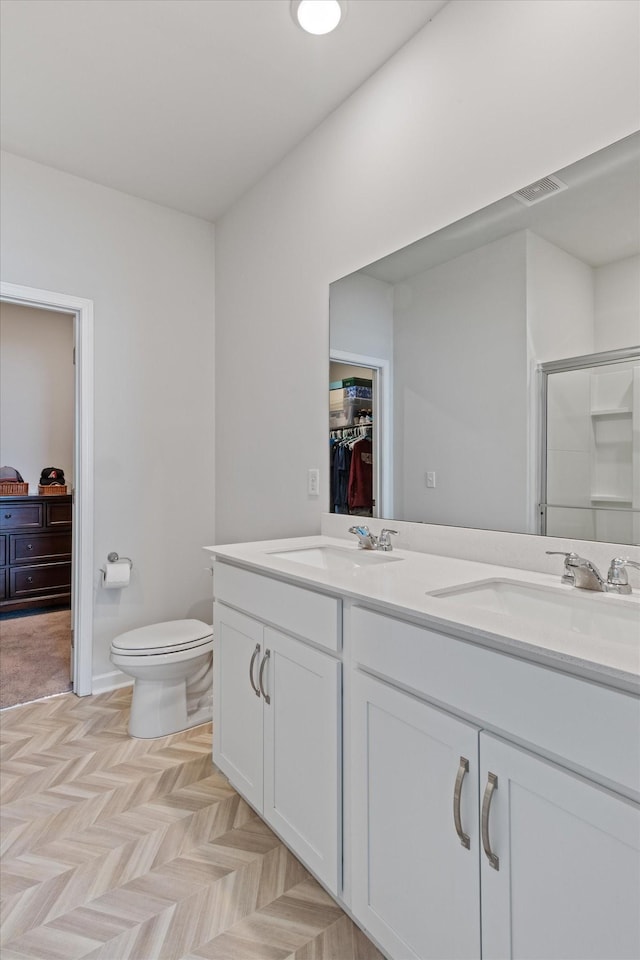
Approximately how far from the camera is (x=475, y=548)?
156cm

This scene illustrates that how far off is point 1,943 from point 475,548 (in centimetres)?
155

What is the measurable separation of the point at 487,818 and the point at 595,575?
59cm

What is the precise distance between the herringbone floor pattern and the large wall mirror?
1120mm

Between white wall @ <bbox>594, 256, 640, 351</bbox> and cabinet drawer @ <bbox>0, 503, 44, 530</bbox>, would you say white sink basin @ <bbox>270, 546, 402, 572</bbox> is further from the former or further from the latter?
cabinet drawer @ <bbox>0, 503, 44, 530</bbox>

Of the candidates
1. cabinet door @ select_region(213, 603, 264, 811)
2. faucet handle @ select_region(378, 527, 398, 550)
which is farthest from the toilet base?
faucet handle @ select_region(378, 527, 398, 550)

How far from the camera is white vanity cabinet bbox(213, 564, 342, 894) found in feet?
4.06

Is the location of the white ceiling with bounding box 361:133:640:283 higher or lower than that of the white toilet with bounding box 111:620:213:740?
higher

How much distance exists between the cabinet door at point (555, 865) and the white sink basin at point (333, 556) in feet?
2.96

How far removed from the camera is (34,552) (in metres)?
3.99

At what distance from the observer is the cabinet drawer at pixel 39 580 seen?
154 inches

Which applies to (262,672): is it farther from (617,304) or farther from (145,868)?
(617,304)

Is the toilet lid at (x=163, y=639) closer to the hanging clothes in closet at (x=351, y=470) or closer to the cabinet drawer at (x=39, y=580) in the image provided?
the hanging clothes in closet at (x=351, y=470)

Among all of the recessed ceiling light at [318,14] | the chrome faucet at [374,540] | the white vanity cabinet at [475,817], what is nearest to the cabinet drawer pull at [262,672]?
the white vanity cabinet at [475,817]

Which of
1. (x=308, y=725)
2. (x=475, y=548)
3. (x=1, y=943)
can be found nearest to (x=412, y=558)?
(x=475, y=548)
